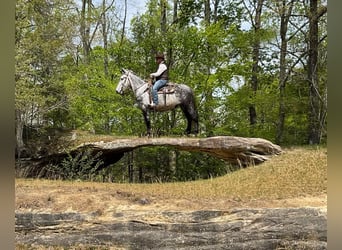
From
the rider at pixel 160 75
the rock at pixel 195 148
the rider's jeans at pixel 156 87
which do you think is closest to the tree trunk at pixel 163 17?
the rider at pixel 160 75

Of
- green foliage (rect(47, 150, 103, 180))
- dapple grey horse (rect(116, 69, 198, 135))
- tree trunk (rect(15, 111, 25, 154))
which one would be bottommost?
green foliage (rect(47, 150, 103, 180))

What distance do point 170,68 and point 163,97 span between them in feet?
0.68

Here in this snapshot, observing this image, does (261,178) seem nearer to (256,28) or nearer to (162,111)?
(162,111)

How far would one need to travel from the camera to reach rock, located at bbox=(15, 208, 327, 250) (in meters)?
2.68

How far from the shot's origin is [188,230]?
2719 millimetres

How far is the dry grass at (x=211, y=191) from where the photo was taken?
9.11 feet

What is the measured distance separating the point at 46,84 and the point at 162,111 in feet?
2.68

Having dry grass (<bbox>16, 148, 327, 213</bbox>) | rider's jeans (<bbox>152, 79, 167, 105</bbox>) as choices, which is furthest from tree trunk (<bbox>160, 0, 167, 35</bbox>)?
dry grass (<bbox>16, 148, 327, 213</bbox>)

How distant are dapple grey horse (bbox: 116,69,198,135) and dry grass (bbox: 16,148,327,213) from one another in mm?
418

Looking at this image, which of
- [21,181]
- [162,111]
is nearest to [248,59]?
[162,111]

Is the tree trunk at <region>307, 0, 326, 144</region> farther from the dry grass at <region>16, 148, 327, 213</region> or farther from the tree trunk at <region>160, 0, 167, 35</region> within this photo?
the tree trunk at <region>160, 0, 167, 35</region>

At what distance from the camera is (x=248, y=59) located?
2.96 metres

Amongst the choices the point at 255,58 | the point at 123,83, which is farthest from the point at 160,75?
the point at 255,58

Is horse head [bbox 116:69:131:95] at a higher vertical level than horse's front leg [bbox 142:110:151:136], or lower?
higher
